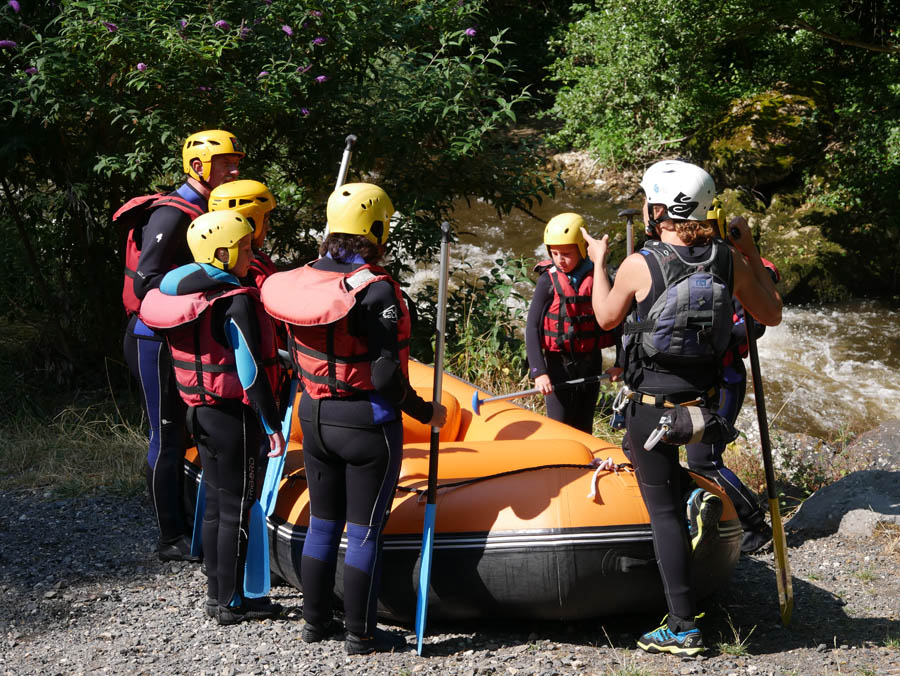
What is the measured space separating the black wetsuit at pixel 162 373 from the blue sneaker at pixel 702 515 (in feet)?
7.02

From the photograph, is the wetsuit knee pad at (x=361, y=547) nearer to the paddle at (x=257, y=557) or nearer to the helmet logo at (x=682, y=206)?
the paddle at (x=257, y=557)

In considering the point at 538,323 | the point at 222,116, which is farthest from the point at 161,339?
the point at 222,116

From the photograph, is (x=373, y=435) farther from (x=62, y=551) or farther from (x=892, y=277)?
(x=892, y=277)

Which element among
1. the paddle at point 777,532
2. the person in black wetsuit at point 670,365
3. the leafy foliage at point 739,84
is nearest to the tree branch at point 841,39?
the leafy foliage at point 739,84

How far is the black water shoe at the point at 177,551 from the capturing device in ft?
13.2

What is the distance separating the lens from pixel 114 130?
610cm

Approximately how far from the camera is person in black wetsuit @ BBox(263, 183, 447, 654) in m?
2.93

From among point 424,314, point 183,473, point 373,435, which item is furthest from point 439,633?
point 424,314

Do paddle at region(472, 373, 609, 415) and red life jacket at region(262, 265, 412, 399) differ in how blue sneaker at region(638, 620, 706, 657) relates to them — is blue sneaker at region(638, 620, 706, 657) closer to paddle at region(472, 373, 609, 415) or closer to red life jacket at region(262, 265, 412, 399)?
red life jacket at region(262, 265, 412, 399)

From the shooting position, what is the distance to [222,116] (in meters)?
5.78

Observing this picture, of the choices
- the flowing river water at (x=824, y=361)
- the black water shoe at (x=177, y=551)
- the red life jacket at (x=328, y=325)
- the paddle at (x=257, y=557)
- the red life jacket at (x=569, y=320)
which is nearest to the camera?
the red life jacket at (x=328, y=325)

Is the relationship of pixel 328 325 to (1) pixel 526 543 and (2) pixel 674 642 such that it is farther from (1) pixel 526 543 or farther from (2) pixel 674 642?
(2) pixel 674 642

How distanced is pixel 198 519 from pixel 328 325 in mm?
1441

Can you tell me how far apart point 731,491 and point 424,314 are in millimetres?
3320
